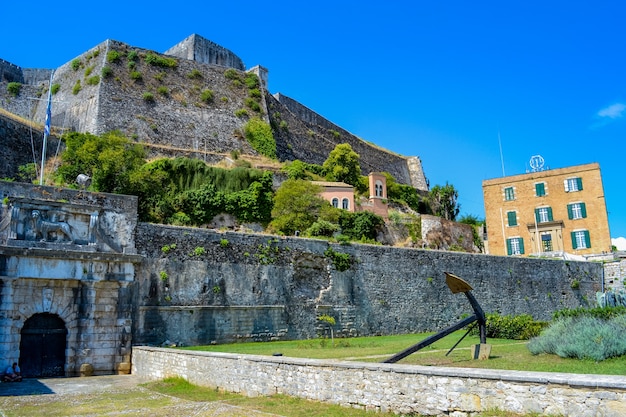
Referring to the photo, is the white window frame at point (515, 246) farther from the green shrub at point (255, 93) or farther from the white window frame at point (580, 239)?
the green shrub at point (255, 93)

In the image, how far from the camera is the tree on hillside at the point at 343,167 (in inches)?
1790

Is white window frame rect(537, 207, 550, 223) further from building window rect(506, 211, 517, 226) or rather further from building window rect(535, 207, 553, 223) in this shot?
building window rect(506, 211, 517, 226)

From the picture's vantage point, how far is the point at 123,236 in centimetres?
1808

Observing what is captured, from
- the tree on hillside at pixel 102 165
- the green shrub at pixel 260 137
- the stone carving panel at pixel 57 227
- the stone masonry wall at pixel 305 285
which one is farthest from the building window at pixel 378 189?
the stone carving panel at pixel 57 227

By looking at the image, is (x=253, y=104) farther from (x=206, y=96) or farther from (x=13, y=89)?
(x=13, y=89)

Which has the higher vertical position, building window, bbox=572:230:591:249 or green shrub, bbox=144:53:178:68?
green shrub, bbox=144:53:178:68

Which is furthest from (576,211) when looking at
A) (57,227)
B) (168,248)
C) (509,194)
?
(57,227)

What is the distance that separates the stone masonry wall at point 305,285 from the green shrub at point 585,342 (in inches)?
426

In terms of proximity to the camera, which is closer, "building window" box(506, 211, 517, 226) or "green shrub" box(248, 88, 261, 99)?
"building window" box(506, 211, 517, 226)

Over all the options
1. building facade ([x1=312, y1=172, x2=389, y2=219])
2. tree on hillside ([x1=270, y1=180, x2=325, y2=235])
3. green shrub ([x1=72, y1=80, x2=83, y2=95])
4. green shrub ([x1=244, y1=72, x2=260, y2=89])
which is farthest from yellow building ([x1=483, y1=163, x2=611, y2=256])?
green shrub ([x1=72, y1=80, x2=83, y2=95])

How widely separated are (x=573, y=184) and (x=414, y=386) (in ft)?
123

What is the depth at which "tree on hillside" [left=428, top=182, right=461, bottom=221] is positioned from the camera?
2110 inches

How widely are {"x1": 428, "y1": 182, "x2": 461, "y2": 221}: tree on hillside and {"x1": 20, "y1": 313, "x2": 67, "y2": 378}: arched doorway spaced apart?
41670mm

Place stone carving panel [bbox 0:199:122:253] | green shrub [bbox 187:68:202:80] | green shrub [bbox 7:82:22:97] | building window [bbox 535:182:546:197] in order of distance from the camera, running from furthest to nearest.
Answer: green shrub [bbox 7:82:22:97] < green shrub [bbox 187:68:202:80] < building window [bbox 535:182:546:197] < stone carving panel [bbox 0:199:122:253]
